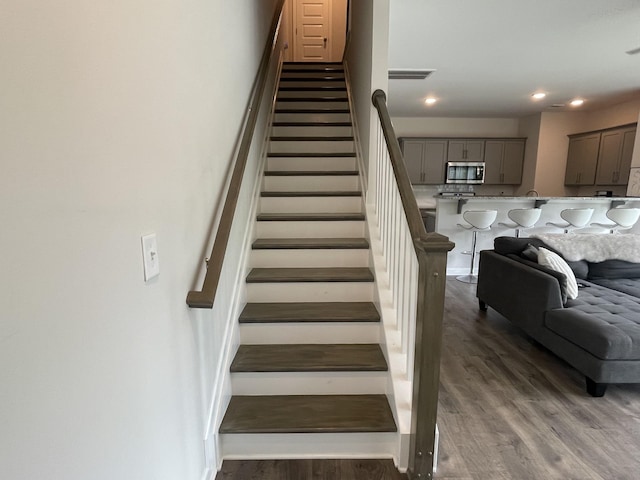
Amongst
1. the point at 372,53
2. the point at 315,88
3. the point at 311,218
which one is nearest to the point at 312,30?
the point at 315,88

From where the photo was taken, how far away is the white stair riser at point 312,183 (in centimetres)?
313

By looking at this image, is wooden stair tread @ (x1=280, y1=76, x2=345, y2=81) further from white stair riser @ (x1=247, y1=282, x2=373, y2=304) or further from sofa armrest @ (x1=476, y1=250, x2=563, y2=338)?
white stair riser @ (x1=247, y1=282, x2=373, y2=304)

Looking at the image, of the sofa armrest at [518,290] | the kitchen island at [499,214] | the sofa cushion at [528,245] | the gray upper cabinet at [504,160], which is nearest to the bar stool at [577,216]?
the kitchen island at [499,214]

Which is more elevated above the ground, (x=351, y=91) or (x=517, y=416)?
(x=351, y=91)

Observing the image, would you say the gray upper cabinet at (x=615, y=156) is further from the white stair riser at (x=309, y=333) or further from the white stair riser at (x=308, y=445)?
the white stair riser at (x=308, y=445)

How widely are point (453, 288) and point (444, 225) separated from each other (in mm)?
1026

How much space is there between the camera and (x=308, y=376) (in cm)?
185

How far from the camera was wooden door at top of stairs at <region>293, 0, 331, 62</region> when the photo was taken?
6.26 metres

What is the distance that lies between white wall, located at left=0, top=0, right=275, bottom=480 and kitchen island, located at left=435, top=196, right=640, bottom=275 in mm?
4388

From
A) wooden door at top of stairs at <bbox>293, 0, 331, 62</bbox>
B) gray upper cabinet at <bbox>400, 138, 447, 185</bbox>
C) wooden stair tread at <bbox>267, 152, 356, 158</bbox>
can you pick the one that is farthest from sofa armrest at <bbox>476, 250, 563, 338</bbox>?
wooden door at top of stairs at <bbox>293, 0, 331, 62</bbox>

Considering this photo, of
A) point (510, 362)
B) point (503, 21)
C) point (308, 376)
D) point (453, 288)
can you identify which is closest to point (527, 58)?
point (503, 21)

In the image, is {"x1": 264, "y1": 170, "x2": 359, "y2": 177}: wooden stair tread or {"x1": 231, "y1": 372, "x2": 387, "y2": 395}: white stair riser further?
{"x1": 264, "y1": 170, "x2": 359, "y2": 177}: wooden stair tread

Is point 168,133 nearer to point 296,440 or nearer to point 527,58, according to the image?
point 296,440

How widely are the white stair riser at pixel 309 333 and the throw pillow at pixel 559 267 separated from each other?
183cm
